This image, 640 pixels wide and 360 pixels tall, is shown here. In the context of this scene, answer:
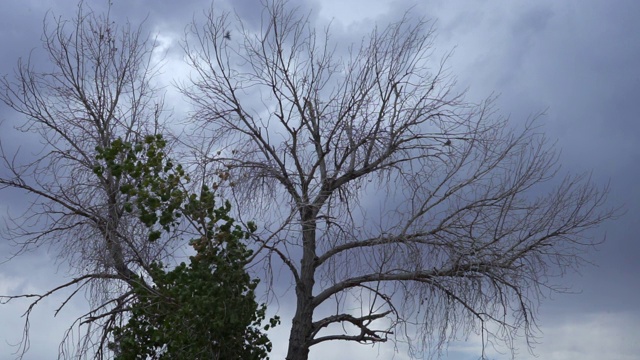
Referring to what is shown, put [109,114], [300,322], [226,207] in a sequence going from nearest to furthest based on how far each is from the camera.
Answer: [226,207] → [300,322] → [109,114]

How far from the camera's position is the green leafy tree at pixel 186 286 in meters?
13.6

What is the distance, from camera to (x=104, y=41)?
666 inches

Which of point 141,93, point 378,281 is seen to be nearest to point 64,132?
point 141,93

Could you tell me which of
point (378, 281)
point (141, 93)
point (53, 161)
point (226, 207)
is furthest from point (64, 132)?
point (378, 281)

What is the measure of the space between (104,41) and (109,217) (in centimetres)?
412

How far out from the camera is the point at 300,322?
1529cm

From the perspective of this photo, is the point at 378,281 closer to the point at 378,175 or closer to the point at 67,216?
the point at 378,175

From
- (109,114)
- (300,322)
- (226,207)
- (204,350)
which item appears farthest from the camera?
(109,114)

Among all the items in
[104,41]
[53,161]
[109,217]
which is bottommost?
[109,217]

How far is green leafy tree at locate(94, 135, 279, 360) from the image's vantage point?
13.6 metres

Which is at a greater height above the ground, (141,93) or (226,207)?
(141,93)

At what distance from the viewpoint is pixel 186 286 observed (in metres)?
13.8

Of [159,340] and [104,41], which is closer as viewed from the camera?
[159,340]

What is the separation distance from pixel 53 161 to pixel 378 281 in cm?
627
